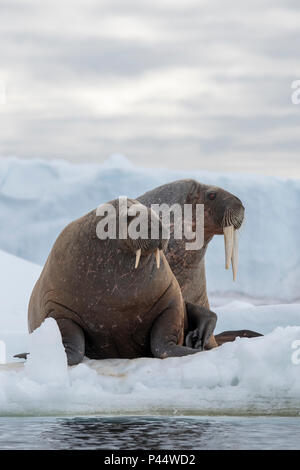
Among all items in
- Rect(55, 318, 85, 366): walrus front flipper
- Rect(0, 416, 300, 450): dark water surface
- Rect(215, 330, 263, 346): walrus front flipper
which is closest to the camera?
Rect(0, 416, 300, 450): dark water surface

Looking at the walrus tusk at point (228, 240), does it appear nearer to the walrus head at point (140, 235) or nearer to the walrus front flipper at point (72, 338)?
the walrus head at point (140, 235)

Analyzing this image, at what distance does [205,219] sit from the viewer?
26.9ft

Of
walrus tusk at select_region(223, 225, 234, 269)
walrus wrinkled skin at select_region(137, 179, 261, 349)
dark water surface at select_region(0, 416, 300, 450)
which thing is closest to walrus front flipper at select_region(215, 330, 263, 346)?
walrus wrinkled skin at select_region(137, 179, 261, 349)

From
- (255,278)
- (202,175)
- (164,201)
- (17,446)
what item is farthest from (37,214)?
(17,446)

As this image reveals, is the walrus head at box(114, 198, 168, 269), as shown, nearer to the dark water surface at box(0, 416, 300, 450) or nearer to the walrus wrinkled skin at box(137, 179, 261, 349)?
the dark water surface at box(0, 416, 300, 450)

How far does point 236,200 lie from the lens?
8055mm

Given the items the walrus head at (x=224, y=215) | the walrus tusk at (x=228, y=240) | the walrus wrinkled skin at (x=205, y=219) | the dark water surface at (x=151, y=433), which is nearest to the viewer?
the dark water surface at (x=151, y=433)

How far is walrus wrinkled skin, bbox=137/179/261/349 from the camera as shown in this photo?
26.3ft

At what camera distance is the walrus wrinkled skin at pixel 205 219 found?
26.3 ft

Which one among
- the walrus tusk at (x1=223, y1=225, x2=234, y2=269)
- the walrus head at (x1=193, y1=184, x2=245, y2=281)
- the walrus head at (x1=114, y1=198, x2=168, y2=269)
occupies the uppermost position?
the walrus head at (x1=193, y1=184, x2=245, y2=281)

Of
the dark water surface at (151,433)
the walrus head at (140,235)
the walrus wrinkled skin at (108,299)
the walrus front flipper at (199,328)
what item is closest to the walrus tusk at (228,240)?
the walrus front flipper at (199,328)

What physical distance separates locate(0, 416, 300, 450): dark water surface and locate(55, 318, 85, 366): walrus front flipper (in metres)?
0.81

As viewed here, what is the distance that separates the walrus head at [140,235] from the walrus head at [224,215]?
4.57ft

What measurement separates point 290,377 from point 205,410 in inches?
26.8
